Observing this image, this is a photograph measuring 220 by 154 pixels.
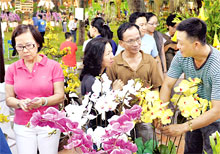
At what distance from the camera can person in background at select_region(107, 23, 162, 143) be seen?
2464 mm

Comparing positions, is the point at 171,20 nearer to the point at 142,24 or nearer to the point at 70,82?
the point at 142,24

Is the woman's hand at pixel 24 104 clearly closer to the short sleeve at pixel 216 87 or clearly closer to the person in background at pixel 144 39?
the short sleeve at pixel 216 87

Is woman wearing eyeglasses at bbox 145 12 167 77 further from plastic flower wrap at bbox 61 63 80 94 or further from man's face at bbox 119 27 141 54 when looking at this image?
man's face at bbox 119 27 141 54

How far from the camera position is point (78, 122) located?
126cm

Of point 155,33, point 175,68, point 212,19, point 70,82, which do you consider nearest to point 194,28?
point 175,68

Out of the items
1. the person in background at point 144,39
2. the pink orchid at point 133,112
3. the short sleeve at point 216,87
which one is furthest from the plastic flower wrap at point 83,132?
the person in background at point 144,39

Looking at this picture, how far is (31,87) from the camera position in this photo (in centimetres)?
221

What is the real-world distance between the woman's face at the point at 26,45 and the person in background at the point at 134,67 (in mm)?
630

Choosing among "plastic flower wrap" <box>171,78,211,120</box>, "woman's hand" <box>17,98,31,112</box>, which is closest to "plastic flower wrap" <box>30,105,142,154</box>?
"plastic flower wrap" <box>171,78,211,120</box>

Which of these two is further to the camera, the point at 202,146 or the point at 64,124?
the point at 202,146

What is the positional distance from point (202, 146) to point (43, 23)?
10.1 m

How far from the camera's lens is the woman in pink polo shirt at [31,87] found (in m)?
2.21

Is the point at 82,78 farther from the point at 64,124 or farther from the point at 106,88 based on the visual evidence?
the point at 64,124

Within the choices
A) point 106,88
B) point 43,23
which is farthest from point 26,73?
point 43,23
